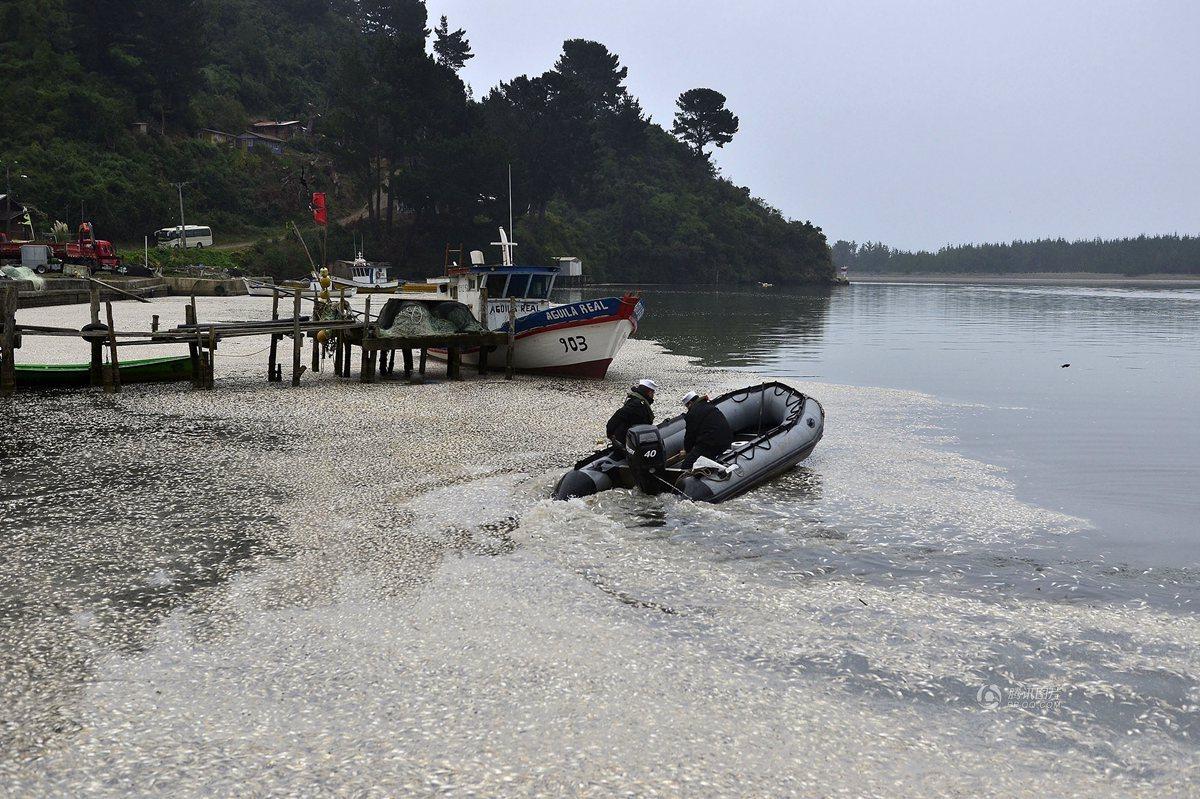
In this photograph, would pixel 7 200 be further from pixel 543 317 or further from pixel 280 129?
pixel 543 317

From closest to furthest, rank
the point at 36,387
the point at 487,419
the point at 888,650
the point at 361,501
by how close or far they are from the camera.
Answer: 1. the point at 888,650
2. the point at 361,501
3. the point at 487,419
4. the point at 36,387

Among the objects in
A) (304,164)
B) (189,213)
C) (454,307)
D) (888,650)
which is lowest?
(888,650)

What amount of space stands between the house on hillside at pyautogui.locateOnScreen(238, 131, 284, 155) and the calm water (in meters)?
49.6

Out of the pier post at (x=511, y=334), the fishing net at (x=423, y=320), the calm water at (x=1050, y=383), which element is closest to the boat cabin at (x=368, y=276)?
the calm water at (x=1050, y=383)

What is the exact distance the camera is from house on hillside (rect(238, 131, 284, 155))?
96.8 metres

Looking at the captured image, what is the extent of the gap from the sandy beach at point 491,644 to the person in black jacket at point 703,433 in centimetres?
134

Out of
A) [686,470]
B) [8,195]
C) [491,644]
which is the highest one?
[8,195]

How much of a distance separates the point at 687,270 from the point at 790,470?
417 feet

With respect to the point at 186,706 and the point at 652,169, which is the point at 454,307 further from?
the point at 652,169

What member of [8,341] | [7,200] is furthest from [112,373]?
[7,200]

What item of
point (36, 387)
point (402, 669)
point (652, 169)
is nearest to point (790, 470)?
point (402, 669)

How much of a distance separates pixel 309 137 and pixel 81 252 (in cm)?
4936

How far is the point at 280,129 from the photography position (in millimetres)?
100562

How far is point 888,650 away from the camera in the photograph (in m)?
9.10
